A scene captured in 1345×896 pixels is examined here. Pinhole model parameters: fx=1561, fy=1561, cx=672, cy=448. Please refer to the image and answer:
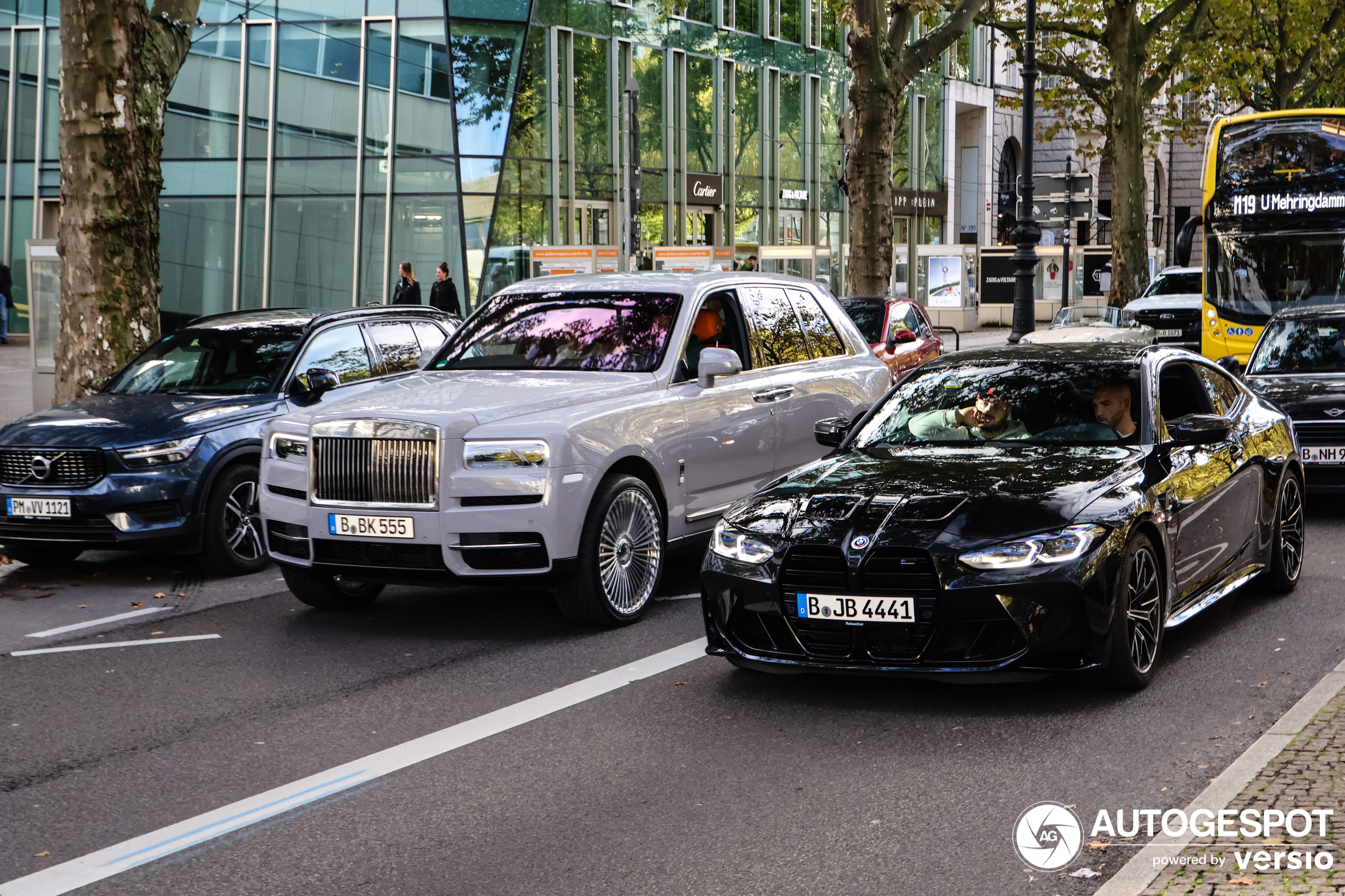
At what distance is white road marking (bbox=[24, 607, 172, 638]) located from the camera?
848 centimetres

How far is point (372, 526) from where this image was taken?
7.73 meters

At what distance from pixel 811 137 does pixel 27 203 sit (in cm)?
2246

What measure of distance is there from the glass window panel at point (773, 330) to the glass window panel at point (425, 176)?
2422 centimetres

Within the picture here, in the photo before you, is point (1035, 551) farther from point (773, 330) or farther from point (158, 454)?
point (158, 454)

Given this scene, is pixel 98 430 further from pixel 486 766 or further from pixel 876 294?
pixel 876 294

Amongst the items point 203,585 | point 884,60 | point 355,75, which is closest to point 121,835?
point 203,585

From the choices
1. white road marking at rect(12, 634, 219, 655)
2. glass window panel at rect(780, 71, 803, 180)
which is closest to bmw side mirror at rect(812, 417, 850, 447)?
white road marking at rect(12, 634, 219, 655)

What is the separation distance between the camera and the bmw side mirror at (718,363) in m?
8.79

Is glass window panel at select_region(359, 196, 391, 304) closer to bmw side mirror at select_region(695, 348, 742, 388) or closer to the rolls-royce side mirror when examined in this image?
the rolls-royce side mirror

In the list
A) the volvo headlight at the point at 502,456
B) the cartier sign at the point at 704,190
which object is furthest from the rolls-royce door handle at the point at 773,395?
the cartier sign at the point at 704,190

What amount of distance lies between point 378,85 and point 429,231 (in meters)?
3.32

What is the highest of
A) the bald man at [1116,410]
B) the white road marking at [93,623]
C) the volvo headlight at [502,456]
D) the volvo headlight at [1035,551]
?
the bald man at [1116,410]

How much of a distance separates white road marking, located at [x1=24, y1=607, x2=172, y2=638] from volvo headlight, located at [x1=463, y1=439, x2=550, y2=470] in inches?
103

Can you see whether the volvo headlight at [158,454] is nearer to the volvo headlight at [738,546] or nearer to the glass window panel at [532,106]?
the volvo headlight at [738,546]
